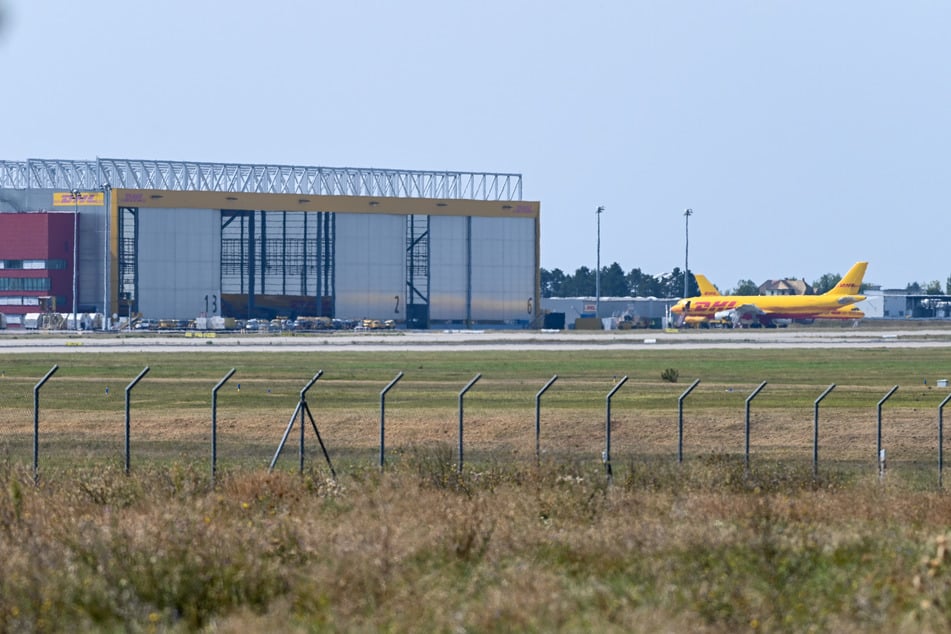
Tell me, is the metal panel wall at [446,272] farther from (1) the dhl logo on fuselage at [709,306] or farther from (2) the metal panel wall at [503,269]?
(1) the dhl logo on fuselage at [709,306]

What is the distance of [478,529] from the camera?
16594mm

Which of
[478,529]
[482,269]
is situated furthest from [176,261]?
[478,529]

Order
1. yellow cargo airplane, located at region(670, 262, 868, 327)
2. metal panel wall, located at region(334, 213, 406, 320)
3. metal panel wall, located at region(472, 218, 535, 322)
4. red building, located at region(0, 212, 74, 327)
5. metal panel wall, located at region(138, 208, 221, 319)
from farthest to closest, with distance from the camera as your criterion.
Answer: metal panel wall, located at region(472, 218, 535, 322)
yellow cargo airplane, located at region(670, 262, 868, 327)
metal panel wall, located at region(334, 213, 406, 320)
red building, located at region(0, 212, 74, 327)
metal panel wall, located at region(138, 208, 221, 319)

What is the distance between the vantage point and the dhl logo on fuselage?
157 m

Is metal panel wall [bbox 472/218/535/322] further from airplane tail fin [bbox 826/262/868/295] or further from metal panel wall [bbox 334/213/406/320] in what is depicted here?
airplane tail fin [bbox 826/262/868/295]

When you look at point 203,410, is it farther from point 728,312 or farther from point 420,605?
point 728,312

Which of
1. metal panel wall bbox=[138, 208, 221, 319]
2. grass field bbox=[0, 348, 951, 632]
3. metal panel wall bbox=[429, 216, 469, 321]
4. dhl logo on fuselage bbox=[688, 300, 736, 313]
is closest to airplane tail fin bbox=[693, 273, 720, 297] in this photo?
dhl logo on fuselage bbox=[688, 300, 736, 313]

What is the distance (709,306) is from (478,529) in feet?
476

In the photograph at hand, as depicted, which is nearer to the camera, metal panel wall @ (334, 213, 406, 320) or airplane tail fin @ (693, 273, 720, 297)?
metal panel wall @ (334, 213, 406, 320)

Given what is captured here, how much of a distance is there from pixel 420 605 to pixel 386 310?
139 meters

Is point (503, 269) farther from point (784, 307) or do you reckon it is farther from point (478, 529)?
point (478, 529)

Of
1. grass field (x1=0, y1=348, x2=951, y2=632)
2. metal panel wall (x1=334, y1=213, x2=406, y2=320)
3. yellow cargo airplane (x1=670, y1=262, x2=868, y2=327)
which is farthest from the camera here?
yellow cargo airplane (x1=670, y1=262, x2=868, y2=327)

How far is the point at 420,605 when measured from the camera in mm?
13062

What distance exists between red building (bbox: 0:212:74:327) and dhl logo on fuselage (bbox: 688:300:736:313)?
73.4m
